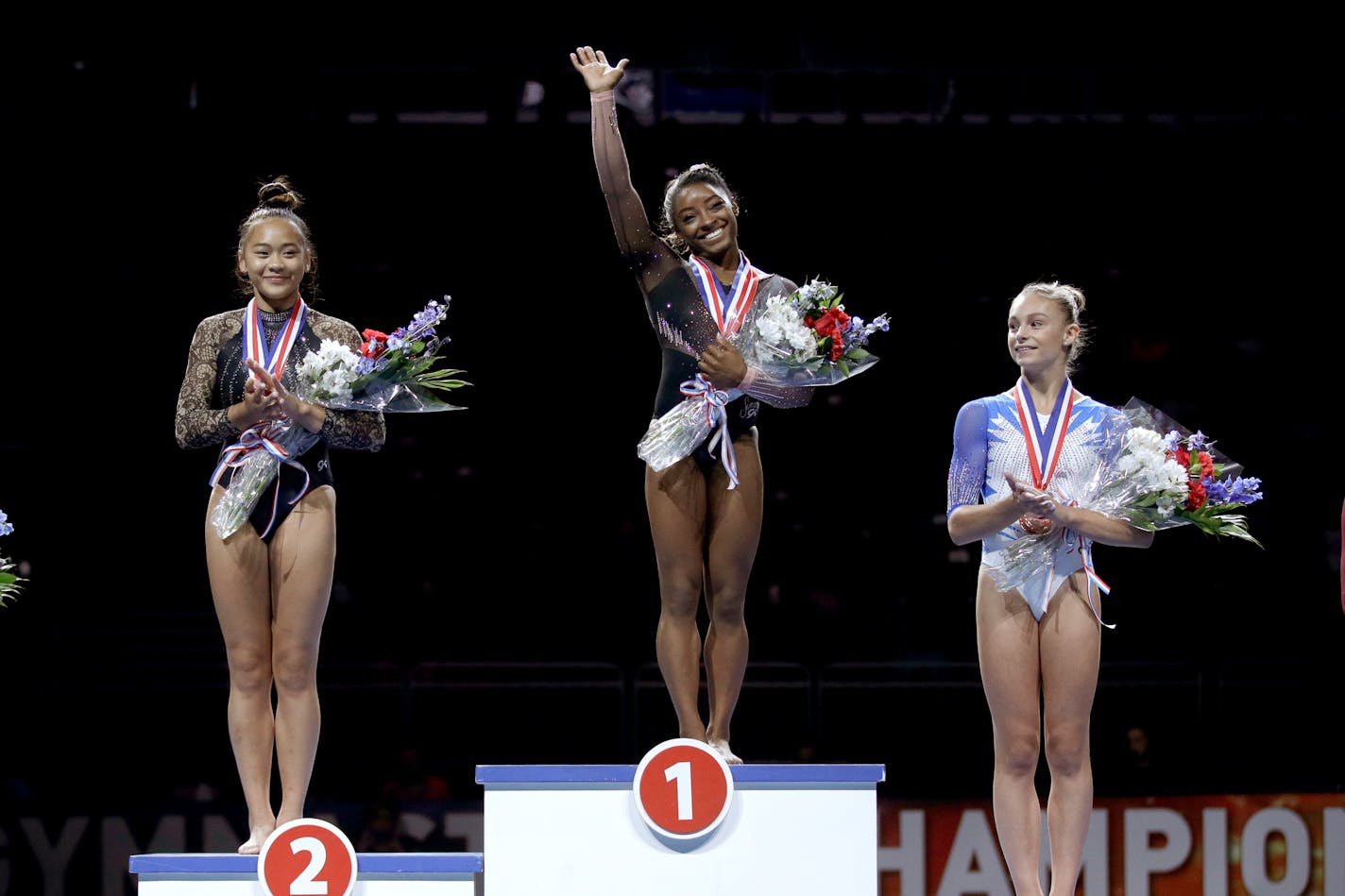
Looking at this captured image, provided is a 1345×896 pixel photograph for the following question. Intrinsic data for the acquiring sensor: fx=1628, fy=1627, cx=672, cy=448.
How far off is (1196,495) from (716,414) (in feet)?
3.30

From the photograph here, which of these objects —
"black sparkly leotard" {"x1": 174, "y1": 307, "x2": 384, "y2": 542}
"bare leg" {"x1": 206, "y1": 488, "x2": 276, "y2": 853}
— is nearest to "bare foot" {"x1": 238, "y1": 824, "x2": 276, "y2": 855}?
"bare leg" {"x1": 206, "y1": 488, "x2": 276, "y2": 853}

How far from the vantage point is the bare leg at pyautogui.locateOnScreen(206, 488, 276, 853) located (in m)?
3.34

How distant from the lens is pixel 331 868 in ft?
10.2

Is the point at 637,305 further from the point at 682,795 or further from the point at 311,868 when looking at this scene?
the point at 311,868

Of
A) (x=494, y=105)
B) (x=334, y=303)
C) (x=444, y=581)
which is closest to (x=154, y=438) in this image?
(x=334, y=303)

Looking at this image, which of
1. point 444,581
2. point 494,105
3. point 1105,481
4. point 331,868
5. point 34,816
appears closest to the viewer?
point 331,868

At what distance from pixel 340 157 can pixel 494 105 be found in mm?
732

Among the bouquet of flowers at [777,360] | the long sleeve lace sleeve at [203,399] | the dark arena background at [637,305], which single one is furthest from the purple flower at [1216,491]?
the dark arena background at [637,305]

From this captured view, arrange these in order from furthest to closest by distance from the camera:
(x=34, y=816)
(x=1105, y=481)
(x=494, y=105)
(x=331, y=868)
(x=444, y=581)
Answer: (x=494, y=105)
(x=444, y=581)
(x=34, y=816)
(x=1105, y=481)
(x=331, y=868)

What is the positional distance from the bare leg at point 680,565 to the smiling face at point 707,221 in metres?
0.48

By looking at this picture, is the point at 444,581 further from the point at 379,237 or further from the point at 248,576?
the point at 248,576

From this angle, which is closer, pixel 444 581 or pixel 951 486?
pixel 951 486

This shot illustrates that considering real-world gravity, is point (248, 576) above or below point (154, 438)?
below

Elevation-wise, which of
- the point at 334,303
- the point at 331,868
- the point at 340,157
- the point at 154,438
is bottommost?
the point at 331,868
